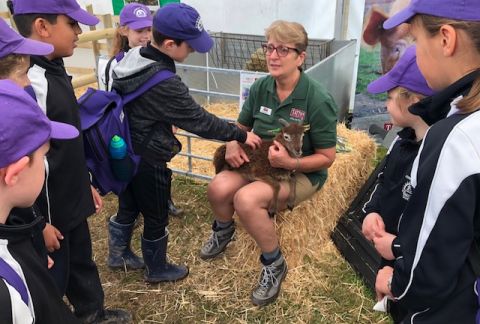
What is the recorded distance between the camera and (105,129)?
2.63 m

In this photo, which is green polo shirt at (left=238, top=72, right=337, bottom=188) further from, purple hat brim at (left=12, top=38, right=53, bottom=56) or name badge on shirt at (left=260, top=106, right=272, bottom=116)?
purple hat brim at (left=12, top=38, right=53, bottom=56)

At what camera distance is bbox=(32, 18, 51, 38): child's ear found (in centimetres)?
233

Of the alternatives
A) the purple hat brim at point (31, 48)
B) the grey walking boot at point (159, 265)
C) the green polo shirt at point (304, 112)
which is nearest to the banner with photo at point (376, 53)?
the green polo shirt at point (304, 112)

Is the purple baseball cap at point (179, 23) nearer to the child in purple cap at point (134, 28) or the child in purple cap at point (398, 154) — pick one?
the child in purple cap at point (398, 154)

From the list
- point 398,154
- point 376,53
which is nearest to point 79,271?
point 398,154

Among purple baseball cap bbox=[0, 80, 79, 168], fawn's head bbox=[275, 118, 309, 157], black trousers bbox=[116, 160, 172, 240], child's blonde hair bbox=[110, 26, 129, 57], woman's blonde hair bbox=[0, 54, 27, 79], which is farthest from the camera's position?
child's blonde hair bbox=[110, 26, 129, 57]

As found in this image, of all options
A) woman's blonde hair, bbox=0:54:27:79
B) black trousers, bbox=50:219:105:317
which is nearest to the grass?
black trousers, bbox=50:219:105:317

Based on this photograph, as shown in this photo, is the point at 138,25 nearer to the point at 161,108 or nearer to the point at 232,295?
the point at 161,108

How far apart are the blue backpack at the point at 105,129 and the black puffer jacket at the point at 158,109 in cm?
4

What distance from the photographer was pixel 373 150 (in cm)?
500

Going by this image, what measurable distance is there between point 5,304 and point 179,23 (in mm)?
Answer: 1974

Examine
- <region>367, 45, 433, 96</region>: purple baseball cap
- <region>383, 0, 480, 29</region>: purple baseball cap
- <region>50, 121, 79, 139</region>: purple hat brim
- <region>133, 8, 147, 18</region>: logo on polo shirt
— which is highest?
<region>383, 0, 480, 29</region>: purple baseball cap

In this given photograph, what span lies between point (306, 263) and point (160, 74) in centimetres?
202

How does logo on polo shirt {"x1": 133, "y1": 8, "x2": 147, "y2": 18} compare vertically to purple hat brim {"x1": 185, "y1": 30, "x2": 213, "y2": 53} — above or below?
above
